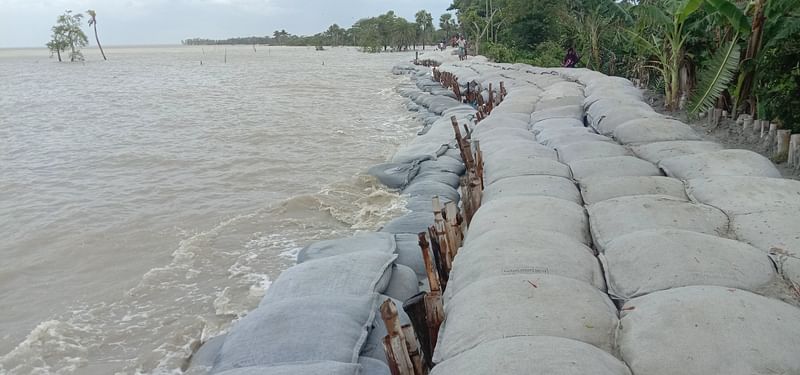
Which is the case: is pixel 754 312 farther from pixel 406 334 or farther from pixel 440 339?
pixel 406 334

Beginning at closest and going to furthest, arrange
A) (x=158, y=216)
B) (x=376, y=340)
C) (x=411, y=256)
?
(x=376, y=340) → (x=411, y=256) → (x=158, y=216)

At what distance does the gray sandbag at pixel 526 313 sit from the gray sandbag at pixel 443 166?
379 centimetres

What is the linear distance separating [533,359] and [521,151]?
3015mm

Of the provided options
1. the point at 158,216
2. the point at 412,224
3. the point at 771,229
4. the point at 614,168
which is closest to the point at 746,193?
the point at 771,229

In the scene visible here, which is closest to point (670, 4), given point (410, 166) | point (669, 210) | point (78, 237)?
point (410, 166)

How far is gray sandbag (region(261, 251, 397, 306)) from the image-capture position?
119 inches

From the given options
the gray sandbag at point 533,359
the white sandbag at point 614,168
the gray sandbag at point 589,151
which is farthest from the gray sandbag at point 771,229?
the gray sandbag at point 589,151

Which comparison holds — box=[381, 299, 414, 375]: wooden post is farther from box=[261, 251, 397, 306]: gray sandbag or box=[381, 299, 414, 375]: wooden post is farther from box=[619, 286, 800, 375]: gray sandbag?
box=[261, 251, 397, 306]: gray sandbag

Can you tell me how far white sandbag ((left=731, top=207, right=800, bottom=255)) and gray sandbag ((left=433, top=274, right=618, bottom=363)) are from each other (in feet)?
2.92

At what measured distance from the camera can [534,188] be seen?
3.58m

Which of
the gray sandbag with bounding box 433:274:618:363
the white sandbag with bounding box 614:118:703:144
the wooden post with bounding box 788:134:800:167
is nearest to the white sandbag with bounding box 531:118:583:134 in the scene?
the white sandbag with bounding box 614:118:703:144

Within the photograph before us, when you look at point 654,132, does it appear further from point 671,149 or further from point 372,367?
point 372,367

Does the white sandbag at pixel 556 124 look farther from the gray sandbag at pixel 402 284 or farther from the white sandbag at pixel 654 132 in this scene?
the gray sandbag at pixel 402 284

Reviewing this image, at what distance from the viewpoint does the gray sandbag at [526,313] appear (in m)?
1.97
